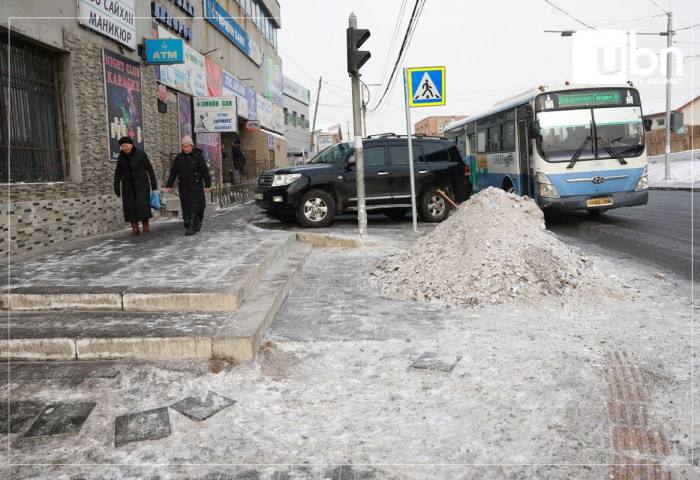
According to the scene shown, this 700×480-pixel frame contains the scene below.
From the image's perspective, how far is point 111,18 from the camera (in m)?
11.1

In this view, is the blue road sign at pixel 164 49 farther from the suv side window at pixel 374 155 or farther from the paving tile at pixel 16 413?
the paving tile at pixel 16 413

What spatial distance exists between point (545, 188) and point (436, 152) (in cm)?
271

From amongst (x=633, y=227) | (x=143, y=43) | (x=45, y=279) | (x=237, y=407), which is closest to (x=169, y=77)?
(x=143, y=43)

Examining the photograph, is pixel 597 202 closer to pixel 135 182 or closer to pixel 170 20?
pixel 135 182

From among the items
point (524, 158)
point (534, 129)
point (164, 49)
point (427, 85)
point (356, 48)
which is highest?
point (164, 49)

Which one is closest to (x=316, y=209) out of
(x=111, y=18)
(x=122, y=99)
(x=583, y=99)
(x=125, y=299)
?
(x=122, y=99)

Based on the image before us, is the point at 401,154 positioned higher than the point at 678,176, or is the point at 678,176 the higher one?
the point at 401,154

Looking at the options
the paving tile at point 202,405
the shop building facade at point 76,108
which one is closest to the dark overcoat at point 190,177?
the shop building facade at point 76,108

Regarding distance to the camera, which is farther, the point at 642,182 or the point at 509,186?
the point at 509,186

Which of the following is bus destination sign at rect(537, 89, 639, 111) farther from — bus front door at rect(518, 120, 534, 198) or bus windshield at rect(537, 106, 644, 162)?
bus front door at rect(518, 120, 534, 198)

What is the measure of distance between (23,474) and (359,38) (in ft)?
28.8

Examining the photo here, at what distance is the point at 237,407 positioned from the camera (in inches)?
144

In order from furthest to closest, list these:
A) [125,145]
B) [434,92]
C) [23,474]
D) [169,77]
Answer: [169,77] < [434,92] < [125,145] < [23,474]

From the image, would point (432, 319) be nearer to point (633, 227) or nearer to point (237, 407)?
point (237, 407)
